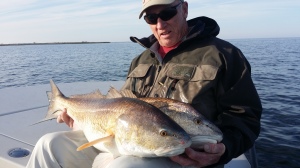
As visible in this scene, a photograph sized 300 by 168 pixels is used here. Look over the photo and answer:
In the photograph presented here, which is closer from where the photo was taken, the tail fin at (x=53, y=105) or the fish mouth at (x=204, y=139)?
the fish mouth at (x=204, y=139)

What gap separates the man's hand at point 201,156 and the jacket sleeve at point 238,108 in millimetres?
240

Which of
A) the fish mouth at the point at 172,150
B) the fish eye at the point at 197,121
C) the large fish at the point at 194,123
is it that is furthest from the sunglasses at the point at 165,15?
the fish mouth at the point at 172,150

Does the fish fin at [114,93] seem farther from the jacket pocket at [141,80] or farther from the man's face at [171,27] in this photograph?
the man's face at [171,27]

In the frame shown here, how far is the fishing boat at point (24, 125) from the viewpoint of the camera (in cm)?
371

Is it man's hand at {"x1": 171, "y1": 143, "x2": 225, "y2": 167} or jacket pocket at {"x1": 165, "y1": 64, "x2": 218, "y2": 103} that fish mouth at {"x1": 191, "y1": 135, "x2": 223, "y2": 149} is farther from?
jacket pocket at {"x1": 165, "y1": 64, "x2": 218, "y2": 103}

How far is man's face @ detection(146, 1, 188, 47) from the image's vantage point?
3697 mm

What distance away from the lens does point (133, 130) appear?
8.21 feet

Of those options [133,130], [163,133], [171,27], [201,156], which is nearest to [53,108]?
[171,27]

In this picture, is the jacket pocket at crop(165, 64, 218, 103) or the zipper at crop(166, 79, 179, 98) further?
the zipper at crop(166, 79, 179, 98)

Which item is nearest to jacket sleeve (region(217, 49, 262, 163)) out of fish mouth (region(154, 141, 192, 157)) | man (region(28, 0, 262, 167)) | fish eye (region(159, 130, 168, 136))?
man (region(28, 0, 262, 167))

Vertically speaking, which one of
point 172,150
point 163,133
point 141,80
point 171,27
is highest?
point 171,27

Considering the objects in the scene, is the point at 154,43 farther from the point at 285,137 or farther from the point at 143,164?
the point at 285,137

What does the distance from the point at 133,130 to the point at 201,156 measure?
62 cm

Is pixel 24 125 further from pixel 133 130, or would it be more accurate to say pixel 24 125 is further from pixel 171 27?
pixel 133 130
